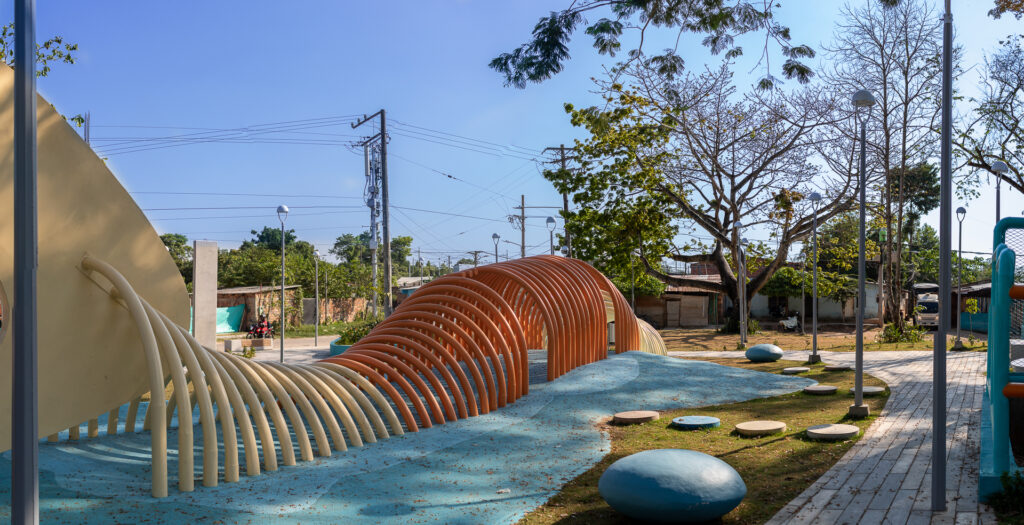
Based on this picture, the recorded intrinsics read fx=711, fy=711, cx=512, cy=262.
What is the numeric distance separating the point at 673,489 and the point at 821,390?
26.2ft

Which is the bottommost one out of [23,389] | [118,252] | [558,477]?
[558,477]

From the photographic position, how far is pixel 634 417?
394 inches

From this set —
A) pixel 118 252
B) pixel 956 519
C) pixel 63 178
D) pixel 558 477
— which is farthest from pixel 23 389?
pixel 956 519

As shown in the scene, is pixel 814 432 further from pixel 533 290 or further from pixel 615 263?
pixel 615 263

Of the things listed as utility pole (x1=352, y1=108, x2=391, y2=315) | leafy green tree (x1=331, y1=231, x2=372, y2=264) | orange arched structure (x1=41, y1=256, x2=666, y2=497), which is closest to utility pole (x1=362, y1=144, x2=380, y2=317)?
utility pole (x1=352, y1=108, x2=391, y2=315)

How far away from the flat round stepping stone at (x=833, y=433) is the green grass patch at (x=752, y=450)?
11 cm

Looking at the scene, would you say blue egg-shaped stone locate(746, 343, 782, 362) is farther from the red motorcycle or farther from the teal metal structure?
the red motorcycle

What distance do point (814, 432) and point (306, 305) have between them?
112ft

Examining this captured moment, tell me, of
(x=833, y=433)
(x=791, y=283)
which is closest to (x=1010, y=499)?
(x=833, y=433)

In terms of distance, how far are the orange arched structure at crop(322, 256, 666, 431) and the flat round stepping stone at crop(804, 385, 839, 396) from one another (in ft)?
13.0

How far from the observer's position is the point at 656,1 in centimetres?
994

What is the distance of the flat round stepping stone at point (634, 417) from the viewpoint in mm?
9973

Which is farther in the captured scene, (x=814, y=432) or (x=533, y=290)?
(x=533, y=290)

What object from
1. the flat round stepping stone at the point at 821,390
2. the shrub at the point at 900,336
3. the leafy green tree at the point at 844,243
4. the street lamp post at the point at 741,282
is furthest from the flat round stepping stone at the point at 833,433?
the leafy green tree at the point at 844,243
